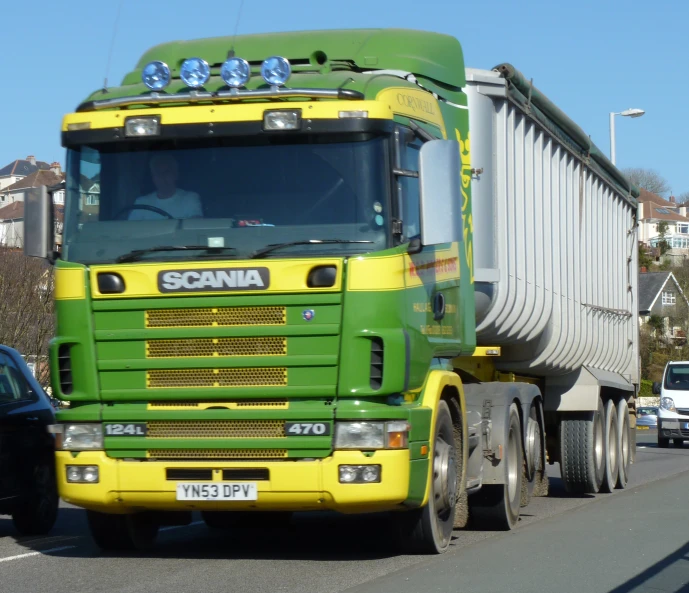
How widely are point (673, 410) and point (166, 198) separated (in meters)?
25.5

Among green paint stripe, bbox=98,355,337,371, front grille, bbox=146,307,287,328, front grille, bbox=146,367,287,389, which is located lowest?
front grille, bbox=146,367,287,389

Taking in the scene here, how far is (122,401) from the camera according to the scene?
895cm

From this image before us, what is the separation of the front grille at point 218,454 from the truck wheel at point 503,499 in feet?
11.1

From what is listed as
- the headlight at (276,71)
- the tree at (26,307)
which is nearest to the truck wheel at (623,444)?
the headlight at (276,71)

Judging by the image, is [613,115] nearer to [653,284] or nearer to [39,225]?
[39,225]

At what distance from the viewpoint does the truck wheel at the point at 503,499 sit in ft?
38.1

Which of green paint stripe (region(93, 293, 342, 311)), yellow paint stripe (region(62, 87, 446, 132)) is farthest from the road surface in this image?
yellow paint stripe (region(62, 87, 446, 132))

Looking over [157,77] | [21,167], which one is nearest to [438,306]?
[157,77]

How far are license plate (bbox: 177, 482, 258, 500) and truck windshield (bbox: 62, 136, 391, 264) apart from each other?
1.54 meters

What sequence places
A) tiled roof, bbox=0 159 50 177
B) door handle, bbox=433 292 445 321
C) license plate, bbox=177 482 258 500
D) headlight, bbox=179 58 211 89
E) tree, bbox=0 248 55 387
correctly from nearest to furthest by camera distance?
license plate, bbox=177 482 258 500 < headlight, bbox=179 58 211 89 < door handle, bbox=433 292 445 321 < tree, bbox=0 248 55 387 < tiled roof, bbox=0 159 50 177

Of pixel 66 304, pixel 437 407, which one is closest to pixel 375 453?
pixel 437 407

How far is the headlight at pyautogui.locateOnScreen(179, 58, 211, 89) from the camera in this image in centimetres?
910

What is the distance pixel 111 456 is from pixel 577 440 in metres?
8.10

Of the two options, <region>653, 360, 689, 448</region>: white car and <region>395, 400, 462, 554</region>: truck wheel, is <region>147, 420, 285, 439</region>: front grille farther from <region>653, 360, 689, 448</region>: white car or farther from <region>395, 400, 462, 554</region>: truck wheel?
<region>653, 360, 689, 448</region>: white car
